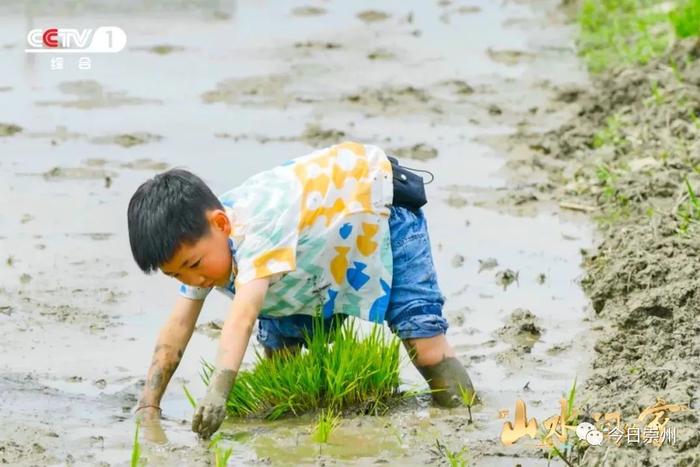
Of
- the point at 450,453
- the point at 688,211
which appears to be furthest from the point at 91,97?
the point at 450,453

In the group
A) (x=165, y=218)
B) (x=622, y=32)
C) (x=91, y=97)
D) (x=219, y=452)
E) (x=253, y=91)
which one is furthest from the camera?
(x=622, y=32)

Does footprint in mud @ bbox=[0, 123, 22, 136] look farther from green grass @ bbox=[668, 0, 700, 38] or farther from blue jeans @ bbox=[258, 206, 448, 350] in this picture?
green grass @ bbox=[668, 0, 700, 38]

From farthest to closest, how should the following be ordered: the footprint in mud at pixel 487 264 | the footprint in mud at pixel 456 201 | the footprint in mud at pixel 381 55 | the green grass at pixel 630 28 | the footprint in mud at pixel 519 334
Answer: the footprint in mud at pixel 381 55 < the green grass at pixel 630 28 < the footprint in mud at pixel 456 201 < the footprint in mud at pixel 487 264 < the footprint in mud at pixel 519 334

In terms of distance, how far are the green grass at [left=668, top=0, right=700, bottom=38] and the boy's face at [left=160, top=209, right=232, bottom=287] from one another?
551cm

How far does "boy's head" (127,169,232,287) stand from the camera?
438cm

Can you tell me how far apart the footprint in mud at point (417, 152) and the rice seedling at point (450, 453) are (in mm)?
3820

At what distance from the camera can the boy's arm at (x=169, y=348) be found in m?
4.87

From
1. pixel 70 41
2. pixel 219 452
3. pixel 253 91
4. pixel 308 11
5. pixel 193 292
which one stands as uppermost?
pixel 308 11

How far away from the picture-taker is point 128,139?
27.7 feet

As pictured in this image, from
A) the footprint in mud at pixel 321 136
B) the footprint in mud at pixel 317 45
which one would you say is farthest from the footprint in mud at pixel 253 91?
the footprint in mud at pixel 317 45

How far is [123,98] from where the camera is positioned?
9.39m

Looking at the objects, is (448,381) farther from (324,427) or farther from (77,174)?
(77,174)

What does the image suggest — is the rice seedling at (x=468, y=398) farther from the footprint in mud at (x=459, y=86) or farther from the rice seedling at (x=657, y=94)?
the footprint in mud at (x=459, y=86)

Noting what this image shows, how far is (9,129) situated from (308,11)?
4286mm
